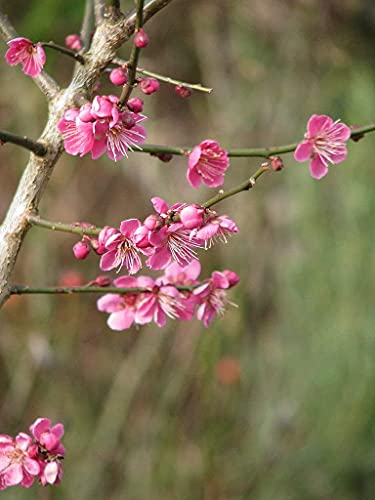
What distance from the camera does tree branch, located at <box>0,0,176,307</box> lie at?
3.56 ft

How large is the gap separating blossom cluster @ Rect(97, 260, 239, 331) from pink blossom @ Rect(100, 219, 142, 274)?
10cm

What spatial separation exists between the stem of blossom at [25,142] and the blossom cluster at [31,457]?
38 centimetres

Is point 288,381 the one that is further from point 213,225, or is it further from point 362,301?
point 213,225

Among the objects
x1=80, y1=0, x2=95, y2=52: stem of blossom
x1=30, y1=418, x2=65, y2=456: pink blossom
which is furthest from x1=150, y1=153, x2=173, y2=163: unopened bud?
x1=30, y1=418, x2=65, y2=456: pink blossom

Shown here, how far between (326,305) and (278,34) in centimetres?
146

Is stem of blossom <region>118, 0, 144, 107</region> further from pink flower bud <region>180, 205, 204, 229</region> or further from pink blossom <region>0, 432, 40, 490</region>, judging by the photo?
pink blossom <region>0, 432, 40, 490</region>

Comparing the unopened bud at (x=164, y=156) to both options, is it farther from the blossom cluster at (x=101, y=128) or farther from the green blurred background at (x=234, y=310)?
the green blurred background at (x=234, y=310)

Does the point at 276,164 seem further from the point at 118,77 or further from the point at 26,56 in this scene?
the point at 26,56

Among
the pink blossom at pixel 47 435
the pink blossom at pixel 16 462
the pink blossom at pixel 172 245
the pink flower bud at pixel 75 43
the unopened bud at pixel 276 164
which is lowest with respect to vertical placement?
the pink blossom at pixel 16 462

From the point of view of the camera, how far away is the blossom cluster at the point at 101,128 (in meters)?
0.99

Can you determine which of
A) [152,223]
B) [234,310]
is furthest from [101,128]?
[234,310]

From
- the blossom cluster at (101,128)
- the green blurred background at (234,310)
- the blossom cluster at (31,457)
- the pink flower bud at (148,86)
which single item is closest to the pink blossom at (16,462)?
the blossom cluster at (31,457)

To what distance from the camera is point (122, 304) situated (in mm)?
1275

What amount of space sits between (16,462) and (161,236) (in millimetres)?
381
